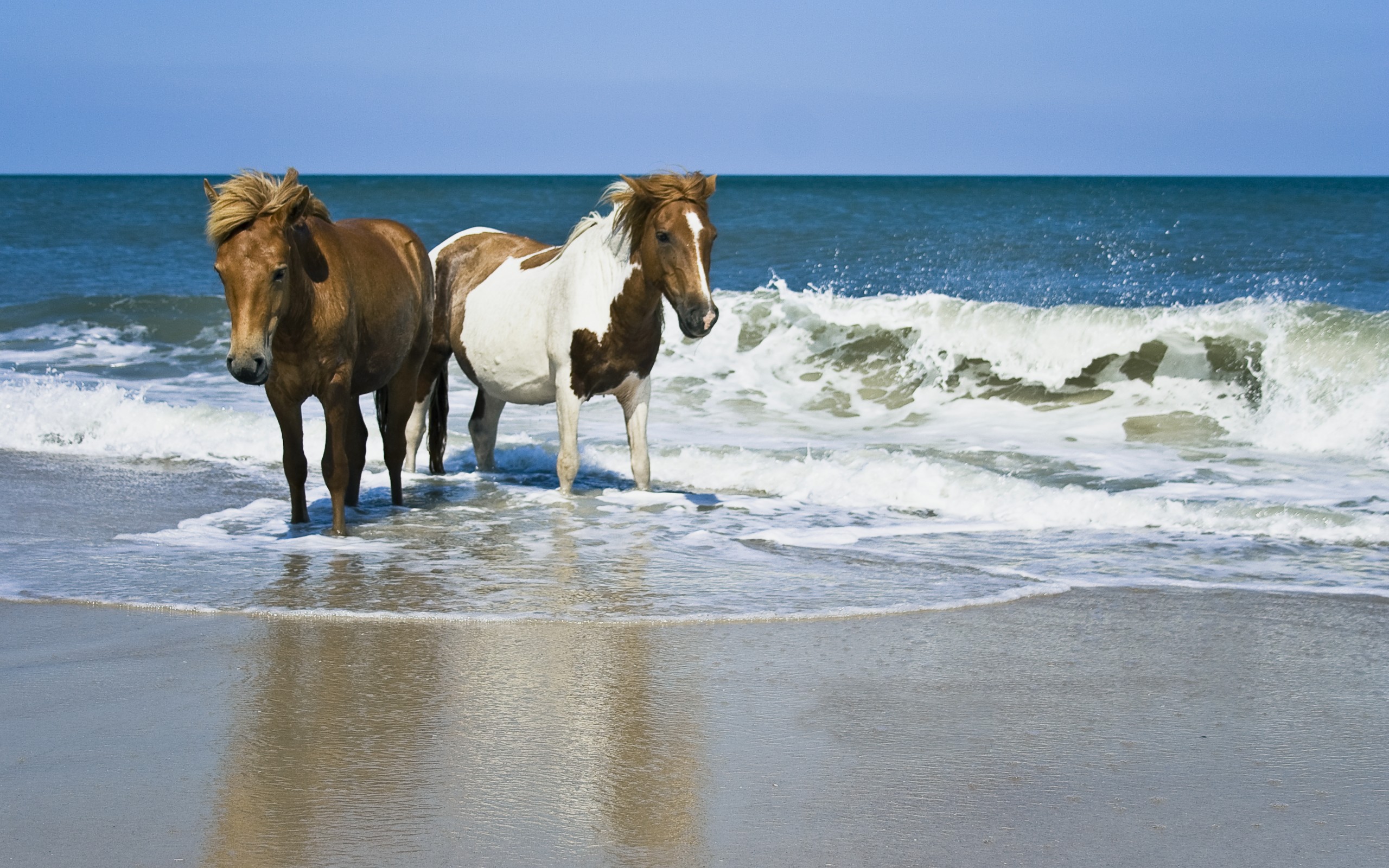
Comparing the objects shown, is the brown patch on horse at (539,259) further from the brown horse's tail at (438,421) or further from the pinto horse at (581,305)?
the brown horse's tail at (438,421)

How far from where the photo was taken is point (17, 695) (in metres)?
3.99

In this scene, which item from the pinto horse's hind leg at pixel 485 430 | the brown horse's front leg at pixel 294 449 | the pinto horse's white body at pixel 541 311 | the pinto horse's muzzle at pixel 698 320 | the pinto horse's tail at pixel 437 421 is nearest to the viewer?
the brown horse's front leg at pixel 294 449

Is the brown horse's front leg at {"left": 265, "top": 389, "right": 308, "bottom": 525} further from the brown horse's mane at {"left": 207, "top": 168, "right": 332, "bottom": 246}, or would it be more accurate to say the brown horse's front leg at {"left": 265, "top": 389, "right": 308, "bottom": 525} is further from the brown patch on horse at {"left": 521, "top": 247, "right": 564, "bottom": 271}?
the brown patch on horse at {"left": 521, "top": 247, "right": 564, "bottom": 271}

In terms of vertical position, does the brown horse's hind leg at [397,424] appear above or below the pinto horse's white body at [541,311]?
below

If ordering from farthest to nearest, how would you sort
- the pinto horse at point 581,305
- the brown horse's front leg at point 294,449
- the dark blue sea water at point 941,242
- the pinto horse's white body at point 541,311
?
the dark blue sea water at point 941,242 < the pinto horse's white body at point 541,311 < the pinto horse at point 581,305 < the brown horse's front leg at point 294,449

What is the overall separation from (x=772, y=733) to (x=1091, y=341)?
9.30 metres

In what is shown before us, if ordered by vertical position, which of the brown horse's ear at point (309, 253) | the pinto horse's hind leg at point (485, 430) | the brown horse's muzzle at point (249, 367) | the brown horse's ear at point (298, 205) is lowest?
the pinto horse's hind leg at point (485, 430)

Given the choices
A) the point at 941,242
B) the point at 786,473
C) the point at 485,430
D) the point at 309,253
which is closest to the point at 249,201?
the point at 309,253

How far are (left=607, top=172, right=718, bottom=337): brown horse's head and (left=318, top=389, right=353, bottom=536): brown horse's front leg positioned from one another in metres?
1.58

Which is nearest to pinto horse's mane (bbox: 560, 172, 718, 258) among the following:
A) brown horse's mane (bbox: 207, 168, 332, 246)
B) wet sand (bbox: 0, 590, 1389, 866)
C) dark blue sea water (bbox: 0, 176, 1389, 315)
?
brown horse's mane (bbox: 207, 168, 332, 246)

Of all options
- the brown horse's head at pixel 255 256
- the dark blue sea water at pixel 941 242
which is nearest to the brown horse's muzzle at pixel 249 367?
the brown horse's head at pixel 255 256

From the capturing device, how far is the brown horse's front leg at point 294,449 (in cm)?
615

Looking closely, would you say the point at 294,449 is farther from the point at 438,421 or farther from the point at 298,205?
the point at 438,421

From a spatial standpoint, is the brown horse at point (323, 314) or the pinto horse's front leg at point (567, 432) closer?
the brown horse at point (323, 314)
